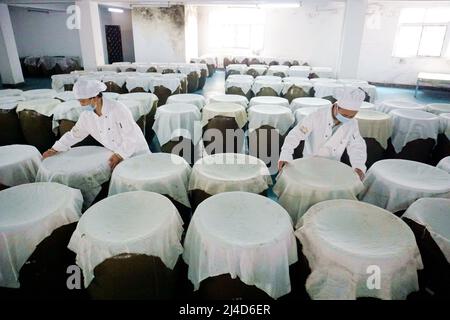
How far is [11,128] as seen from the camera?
476 centimetres

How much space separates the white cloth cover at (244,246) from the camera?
1718 mm

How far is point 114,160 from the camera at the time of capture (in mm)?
2930

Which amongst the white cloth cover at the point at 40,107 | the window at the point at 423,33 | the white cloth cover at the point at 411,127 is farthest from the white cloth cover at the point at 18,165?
the window at the point at 423,33

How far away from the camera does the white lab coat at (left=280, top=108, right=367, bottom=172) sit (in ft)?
9.56

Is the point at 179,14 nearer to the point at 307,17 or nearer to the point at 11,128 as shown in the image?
the point at 307,17

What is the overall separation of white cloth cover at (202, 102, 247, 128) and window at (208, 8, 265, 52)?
11358 millimetres

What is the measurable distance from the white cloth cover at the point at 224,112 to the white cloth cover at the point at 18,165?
2.43 metres

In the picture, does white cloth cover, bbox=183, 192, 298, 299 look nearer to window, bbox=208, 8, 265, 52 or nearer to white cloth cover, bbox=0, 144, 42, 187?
white cloth cover, bbox=0, 144, 42, 187

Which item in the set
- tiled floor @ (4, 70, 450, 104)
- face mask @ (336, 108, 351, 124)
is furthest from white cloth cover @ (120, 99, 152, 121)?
tiled floor @ (4, 70, 450, 104)

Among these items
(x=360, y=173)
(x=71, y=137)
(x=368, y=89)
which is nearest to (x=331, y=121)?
(x=360, y=173)

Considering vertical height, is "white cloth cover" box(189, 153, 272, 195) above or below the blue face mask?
below

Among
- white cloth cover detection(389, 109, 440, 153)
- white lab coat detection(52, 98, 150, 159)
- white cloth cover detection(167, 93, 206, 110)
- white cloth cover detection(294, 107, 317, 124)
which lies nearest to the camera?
white lab coat detection(52, 98, 150, 159)

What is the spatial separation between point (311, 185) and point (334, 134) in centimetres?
91

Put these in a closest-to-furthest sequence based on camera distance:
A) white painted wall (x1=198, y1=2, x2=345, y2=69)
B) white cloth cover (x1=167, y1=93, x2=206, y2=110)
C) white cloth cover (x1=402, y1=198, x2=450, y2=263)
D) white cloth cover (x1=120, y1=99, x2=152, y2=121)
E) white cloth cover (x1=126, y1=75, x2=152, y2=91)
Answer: white cloth cover (x1=402, y1=198, x2=450, y2=263) → white cloth cover (x1=120, y1=99, x2=152, y2=121) → white cloth cover (x1=167, y1=93, x2=206, y2=110) → white cloth cover (x1=126, y1=75, x2=152, y2=91) → white painted wall (x1=198, y1=2, x2=345, y2=69)
